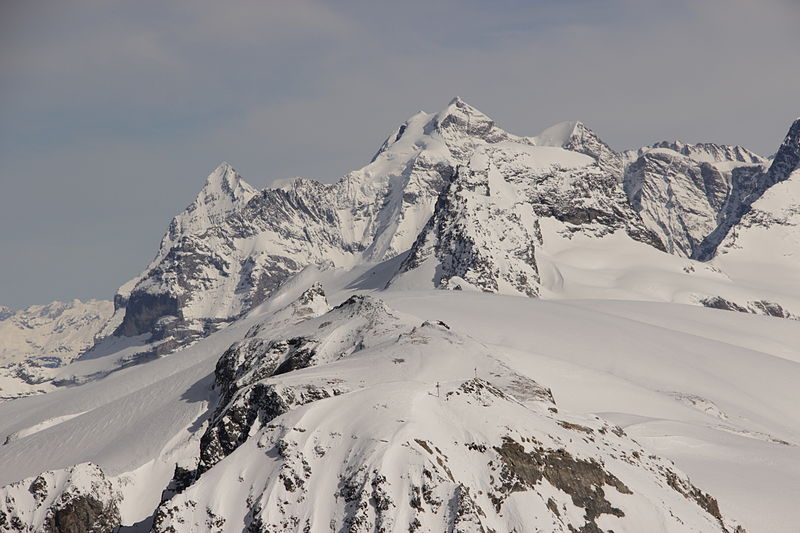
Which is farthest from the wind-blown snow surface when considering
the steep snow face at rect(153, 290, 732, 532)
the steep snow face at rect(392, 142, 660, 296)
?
the steep snow face at rect(392, 142, 660, 296)

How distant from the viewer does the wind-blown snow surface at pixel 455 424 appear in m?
33.9

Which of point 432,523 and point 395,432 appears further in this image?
point 395,432

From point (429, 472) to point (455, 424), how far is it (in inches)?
148

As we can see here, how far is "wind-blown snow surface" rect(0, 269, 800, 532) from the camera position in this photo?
111ft

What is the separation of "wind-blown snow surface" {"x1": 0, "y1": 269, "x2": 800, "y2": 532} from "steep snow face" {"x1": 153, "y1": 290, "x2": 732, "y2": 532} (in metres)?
0.08

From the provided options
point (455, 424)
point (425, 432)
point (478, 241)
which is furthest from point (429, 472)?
point (478, 241)

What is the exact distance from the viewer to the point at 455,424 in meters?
36.2

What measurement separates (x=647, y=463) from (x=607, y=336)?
44.4 m

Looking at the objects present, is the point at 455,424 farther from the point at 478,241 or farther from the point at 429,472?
the point at 478,241

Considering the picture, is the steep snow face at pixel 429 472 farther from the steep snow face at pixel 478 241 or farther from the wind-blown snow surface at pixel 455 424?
the steep snow face at pixel 478 241

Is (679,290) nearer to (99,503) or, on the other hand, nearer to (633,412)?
(633,412)

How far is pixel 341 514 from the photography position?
107ft

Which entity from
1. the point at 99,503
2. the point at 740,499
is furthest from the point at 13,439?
the point at 740,499

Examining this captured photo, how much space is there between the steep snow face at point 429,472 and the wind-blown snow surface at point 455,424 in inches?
3.1
